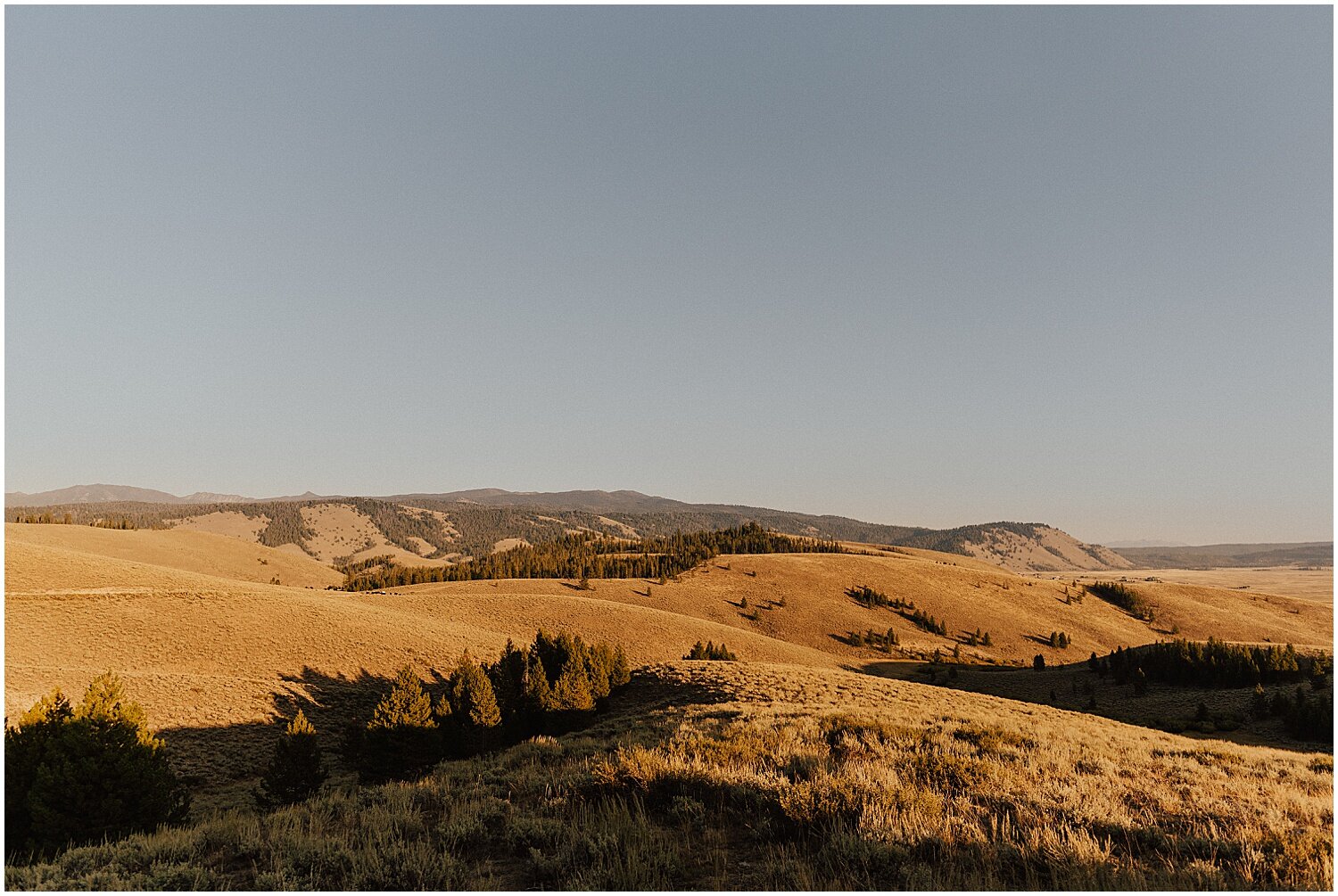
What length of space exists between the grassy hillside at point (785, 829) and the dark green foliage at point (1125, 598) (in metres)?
144

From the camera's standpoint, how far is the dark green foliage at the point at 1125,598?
126 meters

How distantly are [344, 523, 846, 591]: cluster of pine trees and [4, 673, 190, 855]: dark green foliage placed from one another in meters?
99.6

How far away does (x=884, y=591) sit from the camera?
11675 centimetres

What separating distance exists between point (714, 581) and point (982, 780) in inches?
4359

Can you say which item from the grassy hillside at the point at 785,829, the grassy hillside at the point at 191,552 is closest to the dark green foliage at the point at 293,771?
the grassy hillside at the point at 785,829

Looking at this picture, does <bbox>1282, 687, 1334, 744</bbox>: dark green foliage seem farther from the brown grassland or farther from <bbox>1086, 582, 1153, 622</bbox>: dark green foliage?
<bbox>1086, 582, 1153, 622</bbox>: dark green foliage

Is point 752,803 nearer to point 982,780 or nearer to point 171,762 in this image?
point 982,780

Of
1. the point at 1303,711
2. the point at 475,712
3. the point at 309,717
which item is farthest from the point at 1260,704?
the point at 309,717

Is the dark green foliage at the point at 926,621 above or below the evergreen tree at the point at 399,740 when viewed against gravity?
below

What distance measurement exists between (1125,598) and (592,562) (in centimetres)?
12263

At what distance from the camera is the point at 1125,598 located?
441ft

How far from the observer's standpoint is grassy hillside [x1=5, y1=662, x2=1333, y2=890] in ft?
24.4

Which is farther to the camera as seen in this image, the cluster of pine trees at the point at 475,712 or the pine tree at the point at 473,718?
the pine tree at the point at 473,718

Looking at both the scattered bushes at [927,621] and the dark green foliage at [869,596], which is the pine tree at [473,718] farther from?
the dark green foliage at [869,596]
